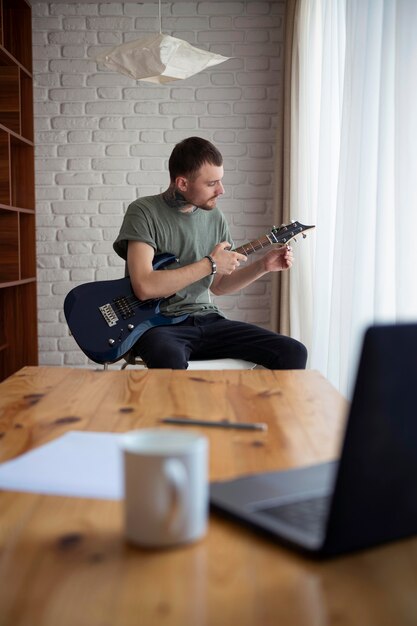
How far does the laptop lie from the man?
1938 mm

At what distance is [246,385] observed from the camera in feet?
4.87

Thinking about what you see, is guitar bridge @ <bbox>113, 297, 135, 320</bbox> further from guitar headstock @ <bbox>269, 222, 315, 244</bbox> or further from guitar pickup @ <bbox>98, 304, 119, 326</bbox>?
guitar headstock @ <bbox>269, 222, 315, 244</bbox>

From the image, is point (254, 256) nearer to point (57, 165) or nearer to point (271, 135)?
point (271, 135)

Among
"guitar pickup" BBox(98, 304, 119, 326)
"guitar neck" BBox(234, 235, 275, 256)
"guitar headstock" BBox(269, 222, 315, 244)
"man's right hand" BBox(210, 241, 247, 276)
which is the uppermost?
"guitar headstock" BBox(269, 222, 315, 244)

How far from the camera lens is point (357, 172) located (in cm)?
261

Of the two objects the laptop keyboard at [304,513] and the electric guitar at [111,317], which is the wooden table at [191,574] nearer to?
the laptop keyboard at [304,513]

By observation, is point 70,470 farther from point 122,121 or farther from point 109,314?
point 122,121

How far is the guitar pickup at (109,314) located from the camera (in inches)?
111

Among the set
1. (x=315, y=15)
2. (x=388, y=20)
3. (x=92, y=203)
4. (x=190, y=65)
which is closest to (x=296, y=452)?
(x=388, y=20)

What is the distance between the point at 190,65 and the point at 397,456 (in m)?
2.21

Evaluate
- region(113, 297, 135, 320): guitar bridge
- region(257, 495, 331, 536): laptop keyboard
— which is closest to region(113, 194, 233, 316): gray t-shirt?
region(113, 297, 135, 320): guitar bridge

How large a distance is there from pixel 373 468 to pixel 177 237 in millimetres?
2368

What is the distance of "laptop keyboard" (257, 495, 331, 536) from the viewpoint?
70cm

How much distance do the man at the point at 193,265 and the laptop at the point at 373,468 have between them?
1938 mm
